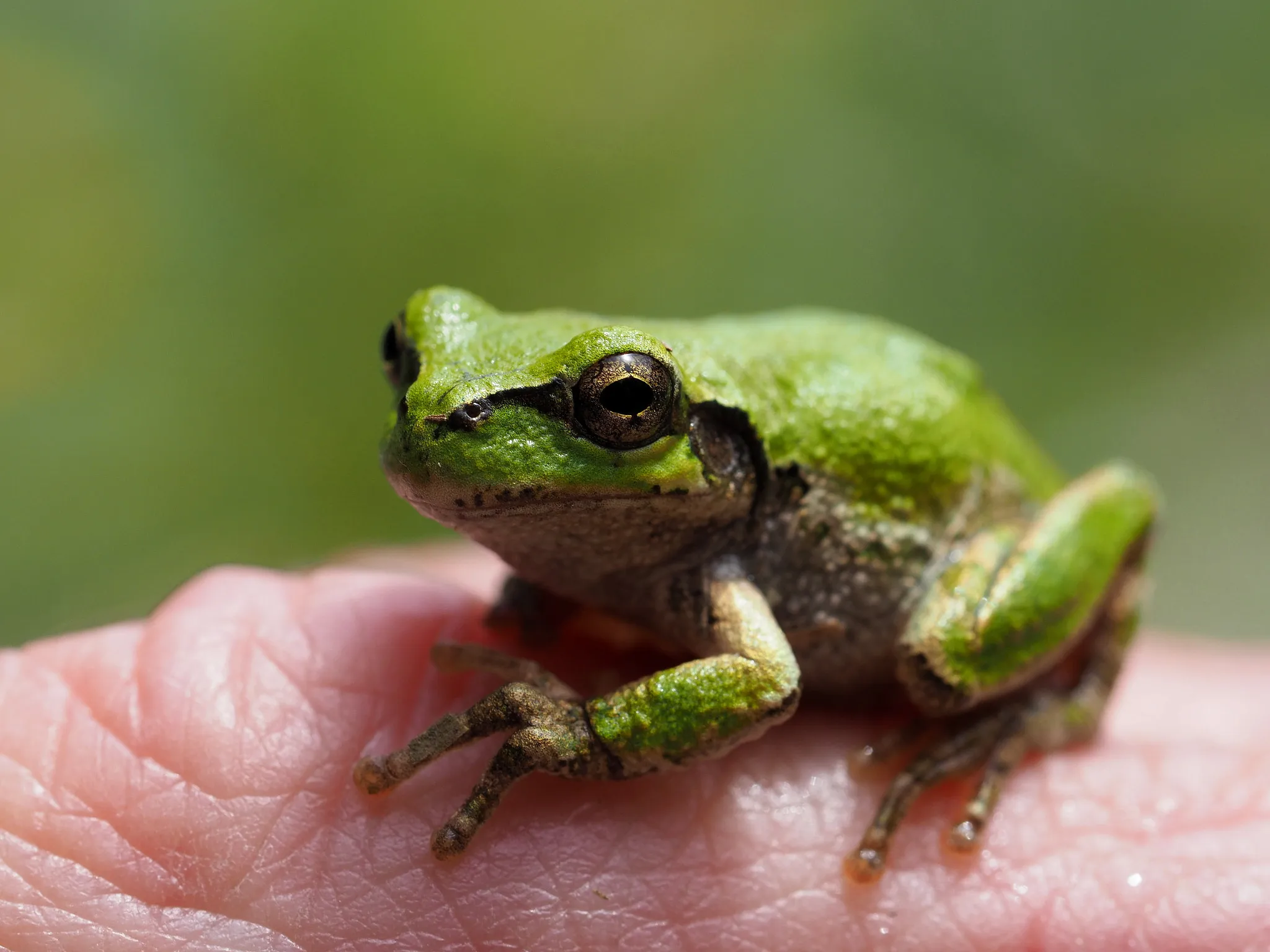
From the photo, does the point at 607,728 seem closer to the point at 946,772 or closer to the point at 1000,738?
the point at 946,772

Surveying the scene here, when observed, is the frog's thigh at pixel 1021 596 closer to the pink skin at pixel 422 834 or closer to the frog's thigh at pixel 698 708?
the pink skin at pixel 422 834

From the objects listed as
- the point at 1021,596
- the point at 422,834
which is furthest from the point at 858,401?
the point at 422,834

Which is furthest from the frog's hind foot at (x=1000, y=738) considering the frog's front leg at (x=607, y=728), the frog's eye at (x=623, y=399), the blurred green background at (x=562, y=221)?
the blurred green background at (x=562, y=221)

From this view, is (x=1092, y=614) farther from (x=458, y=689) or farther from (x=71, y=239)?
(x=71, y=239)

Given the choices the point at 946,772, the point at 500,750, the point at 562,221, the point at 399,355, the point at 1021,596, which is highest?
the point at 562,221

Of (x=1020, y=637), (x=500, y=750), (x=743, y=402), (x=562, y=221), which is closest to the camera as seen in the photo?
(x=500, y=750)

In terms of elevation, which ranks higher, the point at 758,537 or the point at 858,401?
the point at 858,401

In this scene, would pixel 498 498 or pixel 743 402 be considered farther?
pixel 743 402

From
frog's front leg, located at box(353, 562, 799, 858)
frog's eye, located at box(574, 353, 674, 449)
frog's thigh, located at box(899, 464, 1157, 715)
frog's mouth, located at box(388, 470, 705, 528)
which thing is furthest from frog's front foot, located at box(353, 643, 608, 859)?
frog's thigh, located at box(899, 464, 1157, 715)
